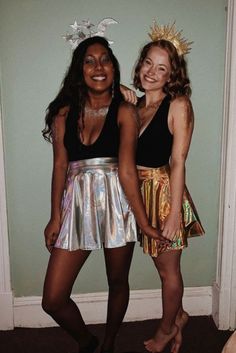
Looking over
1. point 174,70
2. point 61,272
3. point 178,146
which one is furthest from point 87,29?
point 61,272

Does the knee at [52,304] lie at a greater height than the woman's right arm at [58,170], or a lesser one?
lesser

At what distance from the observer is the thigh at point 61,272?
1.95 meters

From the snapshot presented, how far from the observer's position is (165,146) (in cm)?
201

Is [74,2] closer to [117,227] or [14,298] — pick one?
[117,227]

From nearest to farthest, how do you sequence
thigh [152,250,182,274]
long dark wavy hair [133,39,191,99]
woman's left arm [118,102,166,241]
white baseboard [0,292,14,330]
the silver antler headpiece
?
1. woman's left arm [118,102,166,241]
2. long dark wavy hair [133,39,191,99]
3. thigh [152,250,182,274]
4. the silver antler headpiece
5. white baseboard [0,292,14,330]

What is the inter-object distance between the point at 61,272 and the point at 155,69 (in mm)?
1024

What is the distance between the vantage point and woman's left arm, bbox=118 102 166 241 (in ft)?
6.17

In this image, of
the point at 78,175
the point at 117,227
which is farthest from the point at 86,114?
the point at 117,227

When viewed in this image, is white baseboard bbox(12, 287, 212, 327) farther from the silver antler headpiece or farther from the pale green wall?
the silver antler headpiece

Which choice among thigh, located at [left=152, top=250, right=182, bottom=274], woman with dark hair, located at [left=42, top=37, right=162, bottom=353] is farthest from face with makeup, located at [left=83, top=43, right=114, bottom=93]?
thigh, located at [left=152, top=250, right=182, bottom=274]

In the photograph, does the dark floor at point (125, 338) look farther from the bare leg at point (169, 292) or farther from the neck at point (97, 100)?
the neck at point (97, 100)

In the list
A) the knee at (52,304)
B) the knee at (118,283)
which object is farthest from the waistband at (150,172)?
the knee at (52,304)

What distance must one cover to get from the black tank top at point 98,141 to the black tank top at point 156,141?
14cm

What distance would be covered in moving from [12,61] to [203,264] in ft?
5.51
